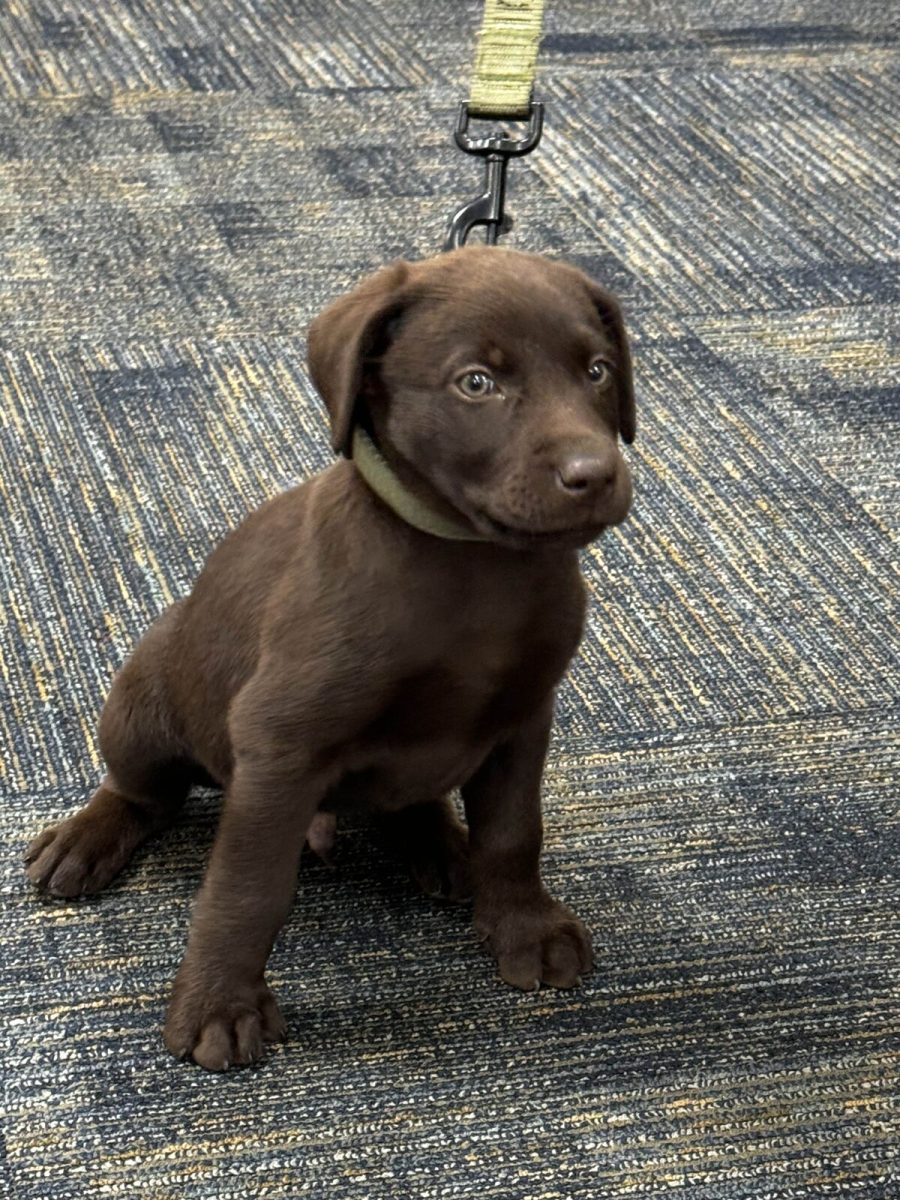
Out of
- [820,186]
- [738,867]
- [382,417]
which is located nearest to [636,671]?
[738,867]

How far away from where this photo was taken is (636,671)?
2203 mm

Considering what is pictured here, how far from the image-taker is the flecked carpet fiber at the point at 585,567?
1.58 metres

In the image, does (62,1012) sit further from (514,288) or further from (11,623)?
(514,288)

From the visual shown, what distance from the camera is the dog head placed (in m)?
1.34

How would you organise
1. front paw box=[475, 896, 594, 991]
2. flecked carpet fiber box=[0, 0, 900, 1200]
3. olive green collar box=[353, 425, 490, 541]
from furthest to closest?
front paw box=[475, 896, 594, 991] → flecked carpet fiber box=[0, 0, 900, 1200] → olive green collar box=[353, 425, 490, 541]

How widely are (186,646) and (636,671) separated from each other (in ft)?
2.31

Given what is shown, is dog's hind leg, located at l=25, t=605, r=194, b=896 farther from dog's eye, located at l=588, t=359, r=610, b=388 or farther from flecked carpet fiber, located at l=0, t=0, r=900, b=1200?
dog's eye, located at l=588, t=359, r=610, b=388

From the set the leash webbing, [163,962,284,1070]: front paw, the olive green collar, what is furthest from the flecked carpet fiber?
the leash webbing

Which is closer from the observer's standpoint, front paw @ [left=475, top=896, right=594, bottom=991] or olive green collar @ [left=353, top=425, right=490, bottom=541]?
olive green collar @ [left=353, top=425, right=490, bottom=541]

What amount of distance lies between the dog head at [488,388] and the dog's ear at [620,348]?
3 centimetres

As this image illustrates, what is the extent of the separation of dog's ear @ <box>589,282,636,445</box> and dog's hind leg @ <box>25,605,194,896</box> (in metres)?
0.52

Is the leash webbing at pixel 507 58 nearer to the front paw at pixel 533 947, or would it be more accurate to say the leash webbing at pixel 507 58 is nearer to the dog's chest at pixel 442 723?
the dog's chest at pixel 442 723

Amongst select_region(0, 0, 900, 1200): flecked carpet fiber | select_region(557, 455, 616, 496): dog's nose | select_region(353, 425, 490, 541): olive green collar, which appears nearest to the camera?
select_region(557, 455, 616, 496): dog's nose

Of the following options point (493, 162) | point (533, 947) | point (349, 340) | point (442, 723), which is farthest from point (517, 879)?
point (493, 162)
